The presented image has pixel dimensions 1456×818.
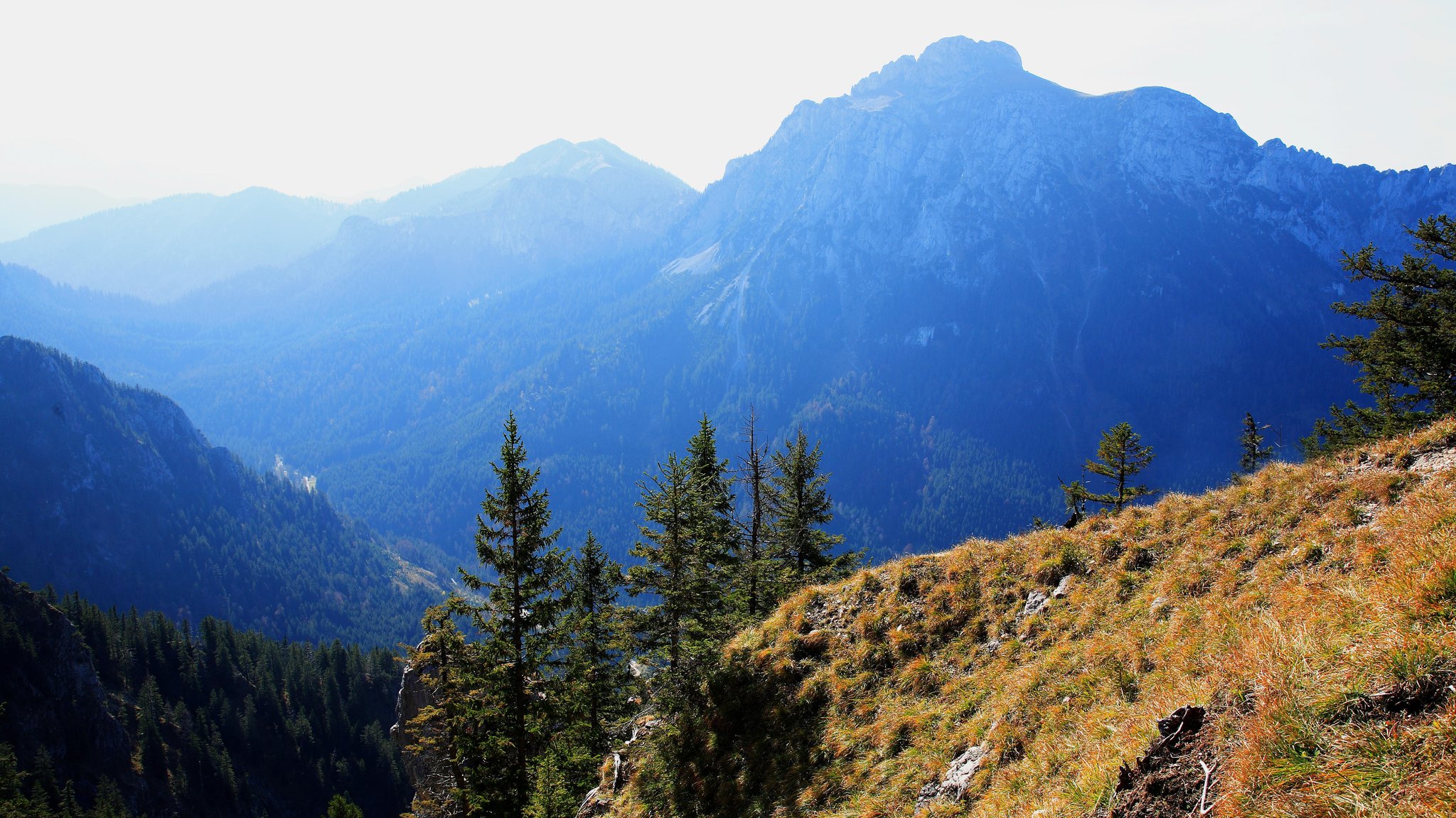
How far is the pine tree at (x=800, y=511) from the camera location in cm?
2847

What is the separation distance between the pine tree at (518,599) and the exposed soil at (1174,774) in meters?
17.2

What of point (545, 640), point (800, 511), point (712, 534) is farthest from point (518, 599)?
point (800, 511)

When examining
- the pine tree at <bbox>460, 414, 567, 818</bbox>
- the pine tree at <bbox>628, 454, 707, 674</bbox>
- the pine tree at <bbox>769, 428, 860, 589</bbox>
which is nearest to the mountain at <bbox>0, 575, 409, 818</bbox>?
the pine tree at <bbox>460, 414, 567, 818</bbox>

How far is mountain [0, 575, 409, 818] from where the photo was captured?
274 feet

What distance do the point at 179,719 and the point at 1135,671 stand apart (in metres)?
139

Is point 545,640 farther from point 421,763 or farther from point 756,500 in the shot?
point 421,763

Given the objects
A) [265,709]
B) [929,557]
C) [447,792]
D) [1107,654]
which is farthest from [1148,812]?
[265,709]

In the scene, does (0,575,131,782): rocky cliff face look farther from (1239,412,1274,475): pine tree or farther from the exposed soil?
(1239,412,1274,475): pine tree

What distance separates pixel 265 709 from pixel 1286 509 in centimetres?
15287

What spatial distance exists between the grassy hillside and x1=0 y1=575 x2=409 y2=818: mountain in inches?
3061

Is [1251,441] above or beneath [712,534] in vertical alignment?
above

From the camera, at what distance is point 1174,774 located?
6004 millimetres

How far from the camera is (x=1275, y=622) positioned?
7219 mm

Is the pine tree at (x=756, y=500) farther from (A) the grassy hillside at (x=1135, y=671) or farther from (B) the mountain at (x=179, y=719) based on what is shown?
(B) the mountain at (x=179, y=719)
